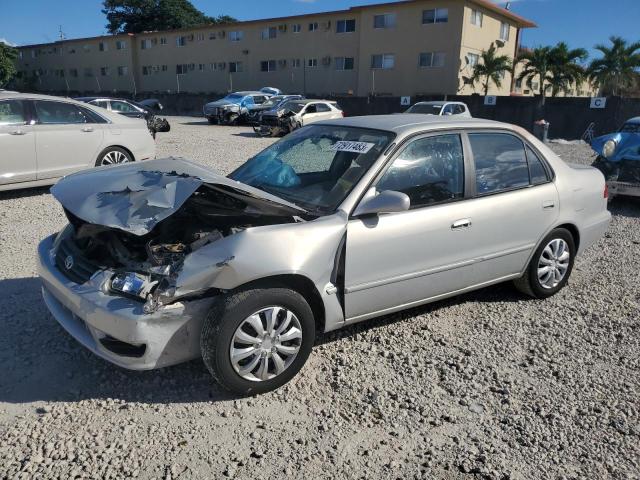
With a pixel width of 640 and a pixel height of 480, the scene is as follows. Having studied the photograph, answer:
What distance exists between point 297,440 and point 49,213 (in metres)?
5.74

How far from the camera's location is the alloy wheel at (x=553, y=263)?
450 cm

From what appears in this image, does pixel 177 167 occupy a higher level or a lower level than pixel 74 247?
higher

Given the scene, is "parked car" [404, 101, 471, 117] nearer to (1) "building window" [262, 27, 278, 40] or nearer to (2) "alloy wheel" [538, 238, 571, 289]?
(2) "alloy wheel" [538, 238, 571, 289]

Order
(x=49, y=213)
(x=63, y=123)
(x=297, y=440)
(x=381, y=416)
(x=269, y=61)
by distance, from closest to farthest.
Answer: (x=297, y=440), (x=381, y=416), (x=49, y=213), (x=63, y=123), (x=269, y=61)

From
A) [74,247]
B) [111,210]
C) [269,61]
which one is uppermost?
[269,61]

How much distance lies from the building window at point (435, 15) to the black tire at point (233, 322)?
1375 inches

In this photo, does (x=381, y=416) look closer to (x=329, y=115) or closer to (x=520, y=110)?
(x=329, y=115)

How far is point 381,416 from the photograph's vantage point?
2.98m

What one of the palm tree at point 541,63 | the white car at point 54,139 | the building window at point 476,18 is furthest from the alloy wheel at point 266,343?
the building window at point 476,18

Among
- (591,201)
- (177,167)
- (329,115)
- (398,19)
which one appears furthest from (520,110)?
(177,167)

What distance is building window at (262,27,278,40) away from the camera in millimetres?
42156

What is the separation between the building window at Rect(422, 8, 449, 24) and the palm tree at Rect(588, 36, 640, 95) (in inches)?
430

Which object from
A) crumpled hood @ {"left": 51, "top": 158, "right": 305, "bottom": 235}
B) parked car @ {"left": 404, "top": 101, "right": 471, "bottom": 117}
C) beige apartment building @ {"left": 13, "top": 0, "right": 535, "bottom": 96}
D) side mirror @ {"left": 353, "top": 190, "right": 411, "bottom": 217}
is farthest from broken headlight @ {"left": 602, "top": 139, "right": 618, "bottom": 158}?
beige apartment building @ {"left": 13, "top": 0, "right": 535, "bottom": 96}

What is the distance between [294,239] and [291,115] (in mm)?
18452
